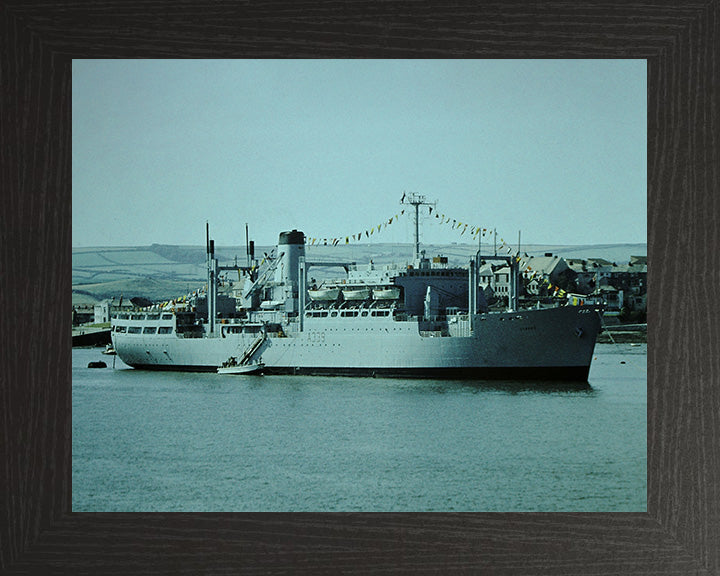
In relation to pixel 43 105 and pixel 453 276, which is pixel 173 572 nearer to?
pixel 43 105

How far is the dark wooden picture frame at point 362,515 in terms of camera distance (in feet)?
10.1

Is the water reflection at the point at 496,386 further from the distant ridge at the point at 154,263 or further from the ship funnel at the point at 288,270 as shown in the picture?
the distant ridge at the point at 154,263

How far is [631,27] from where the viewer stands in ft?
10.1

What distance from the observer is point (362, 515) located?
3096mm

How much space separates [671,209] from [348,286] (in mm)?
7459

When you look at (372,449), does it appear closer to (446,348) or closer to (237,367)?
(446,348)

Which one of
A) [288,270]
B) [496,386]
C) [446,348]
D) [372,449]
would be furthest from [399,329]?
[372,449]

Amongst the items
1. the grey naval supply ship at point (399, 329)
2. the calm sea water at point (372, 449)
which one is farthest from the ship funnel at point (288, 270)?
the calm sea water at point (372, 449)

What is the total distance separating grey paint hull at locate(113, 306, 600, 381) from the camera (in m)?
10.1

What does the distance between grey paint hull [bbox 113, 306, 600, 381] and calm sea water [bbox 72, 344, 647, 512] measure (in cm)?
91

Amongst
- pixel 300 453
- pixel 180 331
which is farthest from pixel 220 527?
pixel 180 331

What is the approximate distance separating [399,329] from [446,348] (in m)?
0.57

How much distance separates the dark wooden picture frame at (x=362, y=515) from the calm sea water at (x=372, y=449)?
83.0 inches

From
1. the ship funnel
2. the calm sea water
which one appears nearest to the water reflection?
the calm sea water
